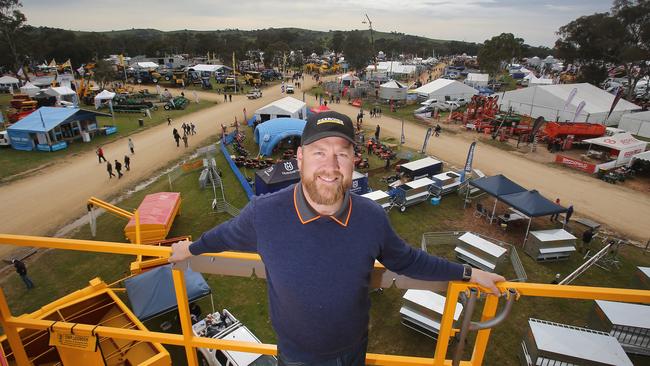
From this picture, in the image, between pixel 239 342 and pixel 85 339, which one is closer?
pixel 239 342

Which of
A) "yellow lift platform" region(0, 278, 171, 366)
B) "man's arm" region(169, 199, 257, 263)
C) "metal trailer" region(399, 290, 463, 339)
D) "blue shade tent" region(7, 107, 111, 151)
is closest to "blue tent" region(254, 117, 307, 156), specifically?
"blue shade tent" region(7, 107, 111, 151)

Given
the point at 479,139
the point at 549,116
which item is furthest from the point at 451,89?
the point at 479,139

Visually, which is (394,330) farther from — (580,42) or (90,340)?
(580,42)

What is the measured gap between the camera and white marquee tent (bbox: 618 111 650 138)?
32.8m

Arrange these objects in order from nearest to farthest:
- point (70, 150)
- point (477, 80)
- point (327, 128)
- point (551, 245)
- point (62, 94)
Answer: point (327, 128) → point (551, 245) → point (70, 150) → point (62, 94) → point (477, 80)

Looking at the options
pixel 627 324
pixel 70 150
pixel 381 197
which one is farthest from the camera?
pixel 70 150

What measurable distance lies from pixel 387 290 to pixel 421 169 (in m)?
10.5

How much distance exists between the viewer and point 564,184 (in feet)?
72.3

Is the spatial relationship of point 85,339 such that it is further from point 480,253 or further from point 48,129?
point 48,129

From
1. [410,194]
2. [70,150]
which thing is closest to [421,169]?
[410,194]

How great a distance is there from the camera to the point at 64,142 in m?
27.6

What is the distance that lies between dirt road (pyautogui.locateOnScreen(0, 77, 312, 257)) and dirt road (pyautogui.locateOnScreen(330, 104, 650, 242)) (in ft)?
69.8

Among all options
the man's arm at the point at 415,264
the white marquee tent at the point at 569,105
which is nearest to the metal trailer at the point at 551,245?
the man's arm at the point at 415,264

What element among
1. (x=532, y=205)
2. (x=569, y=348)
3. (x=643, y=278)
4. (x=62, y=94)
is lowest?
(x=643, y=278)
